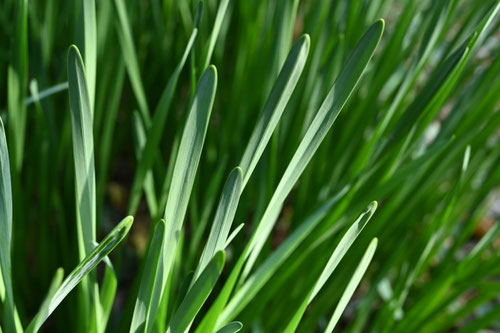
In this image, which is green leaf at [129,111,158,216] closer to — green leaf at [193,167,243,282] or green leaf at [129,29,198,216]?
green leaf at [129,29,198,216]

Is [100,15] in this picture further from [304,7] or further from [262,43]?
[304,7]

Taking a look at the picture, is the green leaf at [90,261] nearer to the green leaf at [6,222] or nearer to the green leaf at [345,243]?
the green leaf at [6,222]

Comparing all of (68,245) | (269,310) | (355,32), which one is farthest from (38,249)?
(355,32)

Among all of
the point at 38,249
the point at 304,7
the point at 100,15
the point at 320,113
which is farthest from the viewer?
the point at 304,7

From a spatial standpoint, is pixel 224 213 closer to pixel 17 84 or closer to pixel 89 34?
pixel 89 34

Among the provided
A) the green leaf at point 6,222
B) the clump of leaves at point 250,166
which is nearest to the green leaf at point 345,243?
the clump of leaves at point 250,166

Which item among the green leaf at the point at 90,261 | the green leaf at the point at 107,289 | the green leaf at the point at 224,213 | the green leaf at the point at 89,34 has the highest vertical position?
the green leaf at the point at 89,34

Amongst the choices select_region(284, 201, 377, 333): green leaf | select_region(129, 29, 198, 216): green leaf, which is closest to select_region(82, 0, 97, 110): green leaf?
select_region(129, 29, 198, 216): green leaf
